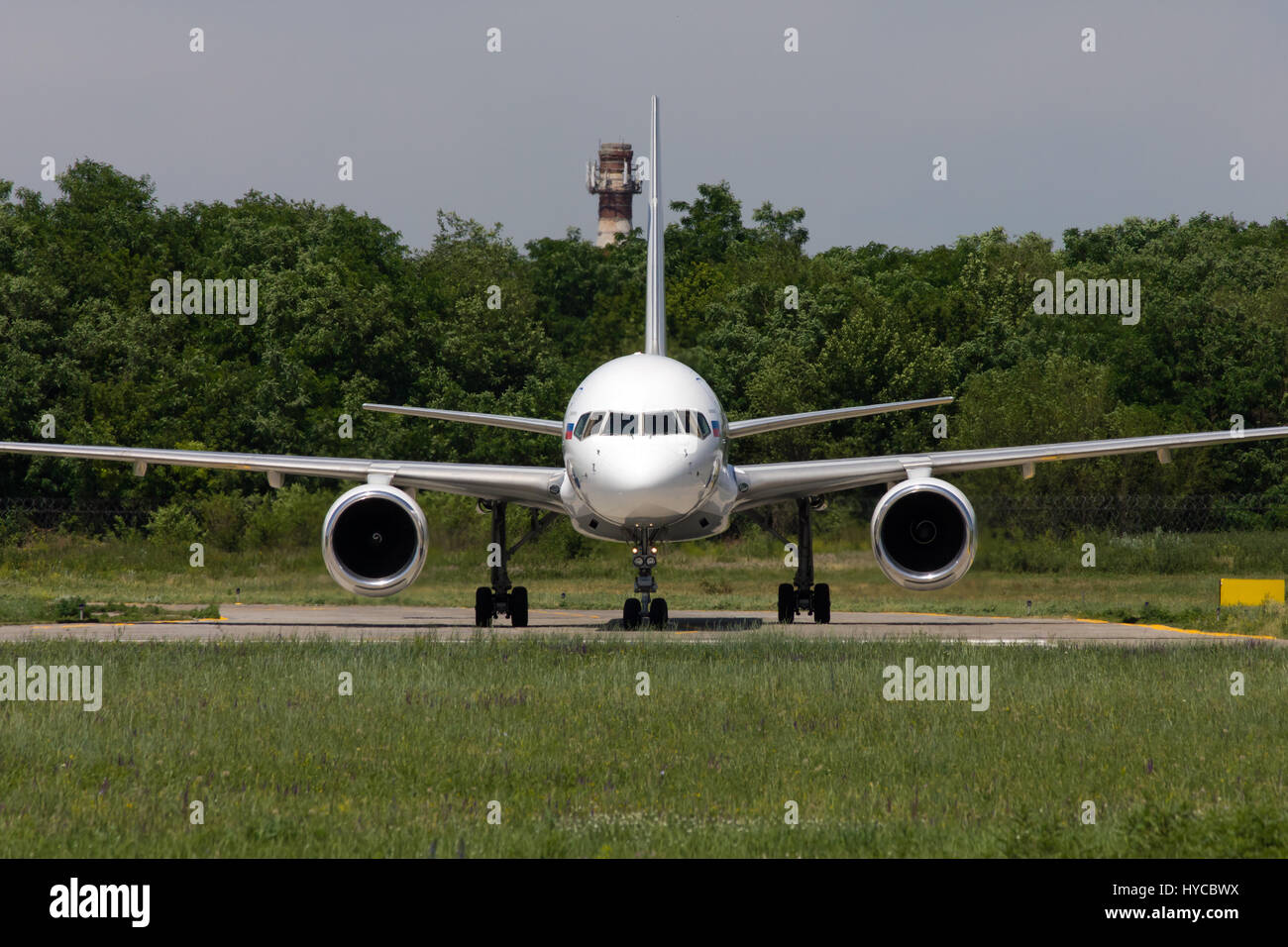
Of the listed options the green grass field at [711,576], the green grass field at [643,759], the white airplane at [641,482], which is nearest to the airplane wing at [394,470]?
the white airplane at [641,482]

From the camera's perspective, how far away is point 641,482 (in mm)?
21969

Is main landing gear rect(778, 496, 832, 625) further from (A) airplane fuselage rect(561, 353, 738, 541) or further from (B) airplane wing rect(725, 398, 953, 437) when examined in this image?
(A) airplane fuselage rect(561, 353, 738, 541)

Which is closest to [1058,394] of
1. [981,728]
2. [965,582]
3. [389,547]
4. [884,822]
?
[965,582]

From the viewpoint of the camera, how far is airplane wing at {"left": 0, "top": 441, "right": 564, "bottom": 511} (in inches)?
977

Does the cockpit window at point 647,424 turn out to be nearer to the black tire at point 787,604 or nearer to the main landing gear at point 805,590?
the main landing gear at point 805,590

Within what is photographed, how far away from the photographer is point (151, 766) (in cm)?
1168

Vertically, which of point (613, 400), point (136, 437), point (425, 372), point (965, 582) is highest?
point (425, 372)

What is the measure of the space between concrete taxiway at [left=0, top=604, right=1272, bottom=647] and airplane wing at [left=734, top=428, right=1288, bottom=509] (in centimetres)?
233

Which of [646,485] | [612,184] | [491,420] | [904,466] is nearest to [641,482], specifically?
[646,485]

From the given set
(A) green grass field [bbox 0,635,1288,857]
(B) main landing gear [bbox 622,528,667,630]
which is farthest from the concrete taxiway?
(A) green grass field [bbox 0,635,1288,857]

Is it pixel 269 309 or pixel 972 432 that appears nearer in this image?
pixel 972 432

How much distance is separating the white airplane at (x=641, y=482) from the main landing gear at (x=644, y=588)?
23 mm

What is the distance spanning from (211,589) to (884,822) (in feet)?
90.3
